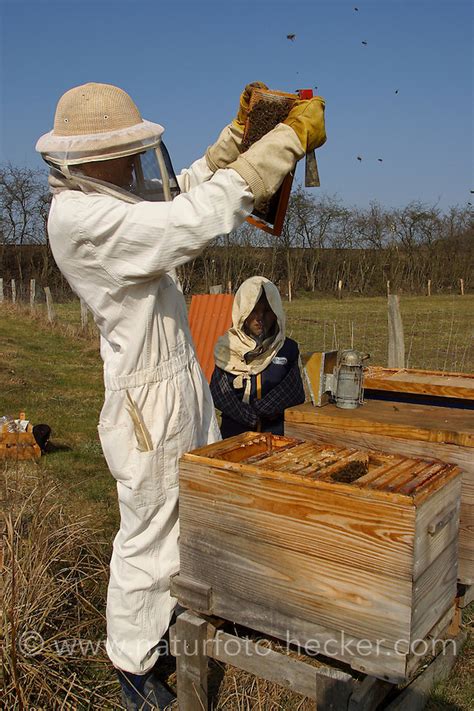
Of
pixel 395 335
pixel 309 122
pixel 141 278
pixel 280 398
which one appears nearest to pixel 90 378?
pixel 395 335

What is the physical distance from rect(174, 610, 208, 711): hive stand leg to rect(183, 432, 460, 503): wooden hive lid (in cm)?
57

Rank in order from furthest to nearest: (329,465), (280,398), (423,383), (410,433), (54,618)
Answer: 1. (280,398)
2. (54,618)
3. (423,383)
4. (410,433)
5. (329,465)

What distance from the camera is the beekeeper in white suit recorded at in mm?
2000

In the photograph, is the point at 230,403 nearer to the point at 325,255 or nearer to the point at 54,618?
the point at 54,618

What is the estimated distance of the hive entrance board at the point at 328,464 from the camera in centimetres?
174

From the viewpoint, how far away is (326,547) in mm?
1725

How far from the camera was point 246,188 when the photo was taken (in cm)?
198

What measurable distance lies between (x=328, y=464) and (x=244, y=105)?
1.43m

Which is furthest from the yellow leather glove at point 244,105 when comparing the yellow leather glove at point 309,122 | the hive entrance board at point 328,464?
the hive entrance board at point 328,464

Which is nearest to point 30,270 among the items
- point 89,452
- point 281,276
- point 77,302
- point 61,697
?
point 77,302

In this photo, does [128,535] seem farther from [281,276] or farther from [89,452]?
[281,276]

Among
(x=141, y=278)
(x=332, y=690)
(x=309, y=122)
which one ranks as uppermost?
(x=309, y=122)

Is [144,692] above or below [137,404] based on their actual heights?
below

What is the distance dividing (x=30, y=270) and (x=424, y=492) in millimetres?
36834
